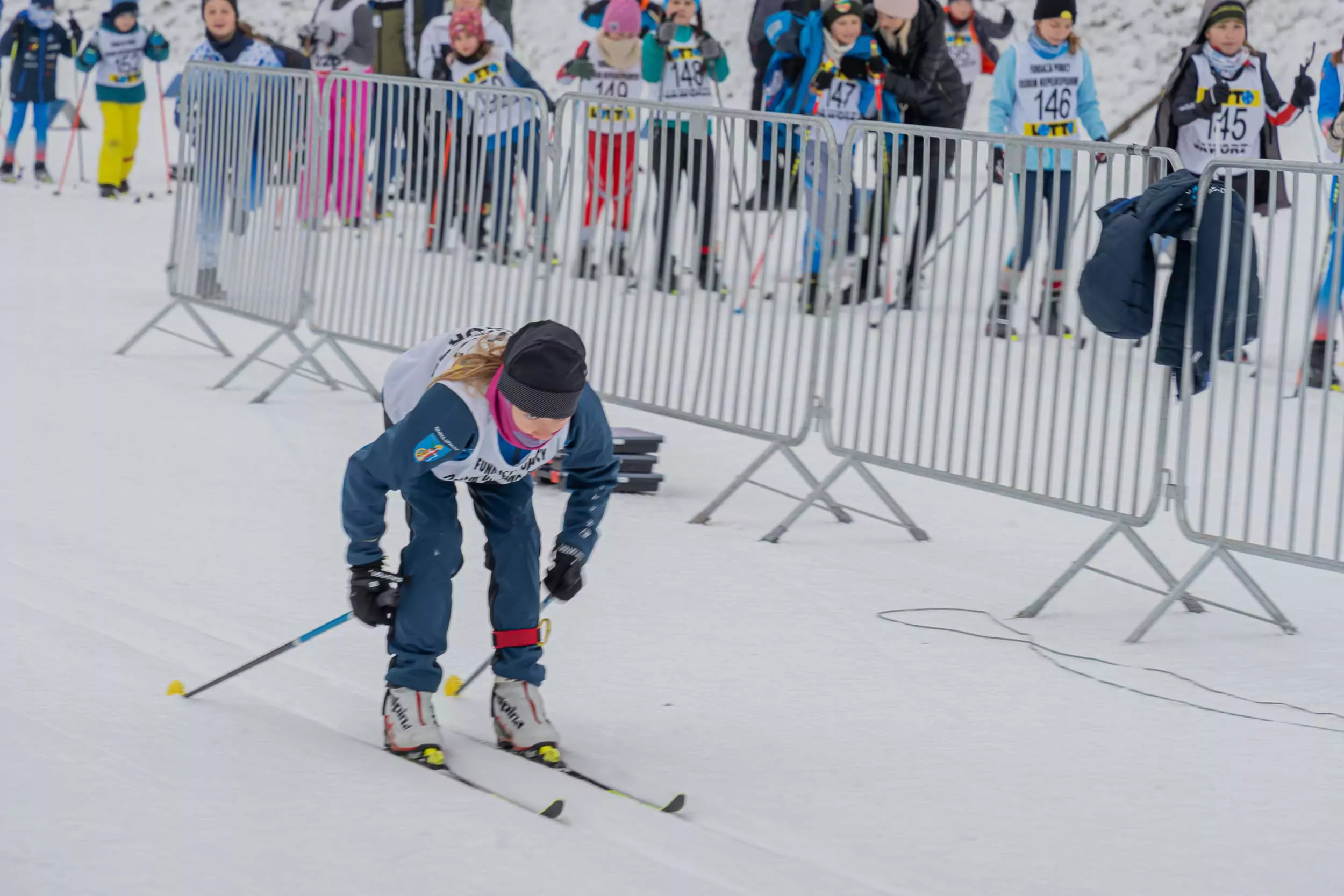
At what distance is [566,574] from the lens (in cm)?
438

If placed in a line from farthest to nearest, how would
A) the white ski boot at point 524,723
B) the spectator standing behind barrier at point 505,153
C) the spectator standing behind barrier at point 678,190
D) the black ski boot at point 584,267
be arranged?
the spectator standing behind barrier at point 505,153 → the black ski boot at point 584,267 → the spectator standing behind barrier at point 678,190 → the white ski boot at point 524,723

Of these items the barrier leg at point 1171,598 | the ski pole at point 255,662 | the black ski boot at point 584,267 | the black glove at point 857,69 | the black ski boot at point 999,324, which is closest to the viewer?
the ski pole at point 255,662

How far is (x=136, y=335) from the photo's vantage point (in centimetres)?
967

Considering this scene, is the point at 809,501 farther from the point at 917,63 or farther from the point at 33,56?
the point at 33,56

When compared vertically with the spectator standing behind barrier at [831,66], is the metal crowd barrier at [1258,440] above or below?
below

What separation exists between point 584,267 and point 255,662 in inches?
128

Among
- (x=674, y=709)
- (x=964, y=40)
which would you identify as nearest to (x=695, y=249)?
(x=674, y=709)

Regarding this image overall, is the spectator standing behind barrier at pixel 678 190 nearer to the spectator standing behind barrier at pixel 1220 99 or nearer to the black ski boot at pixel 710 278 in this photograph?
the black ski boot at pixel 710 278

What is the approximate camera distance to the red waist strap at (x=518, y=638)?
452 centimetres

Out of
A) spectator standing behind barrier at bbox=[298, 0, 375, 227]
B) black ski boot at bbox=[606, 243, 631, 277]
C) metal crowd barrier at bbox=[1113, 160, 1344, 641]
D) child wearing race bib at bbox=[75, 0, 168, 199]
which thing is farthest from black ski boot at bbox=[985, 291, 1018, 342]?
child wearing race bib at bbox=[75, 0, 168, 199]

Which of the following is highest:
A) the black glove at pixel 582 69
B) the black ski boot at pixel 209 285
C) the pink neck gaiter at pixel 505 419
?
the black glove at pixel 582 69

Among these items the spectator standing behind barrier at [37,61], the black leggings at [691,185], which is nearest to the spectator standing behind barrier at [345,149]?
the black leggings at [691,185]

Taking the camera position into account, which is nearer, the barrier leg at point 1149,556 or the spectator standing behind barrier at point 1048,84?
the barrier leg at point 1149,556

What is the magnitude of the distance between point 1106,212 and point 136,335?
595cm
